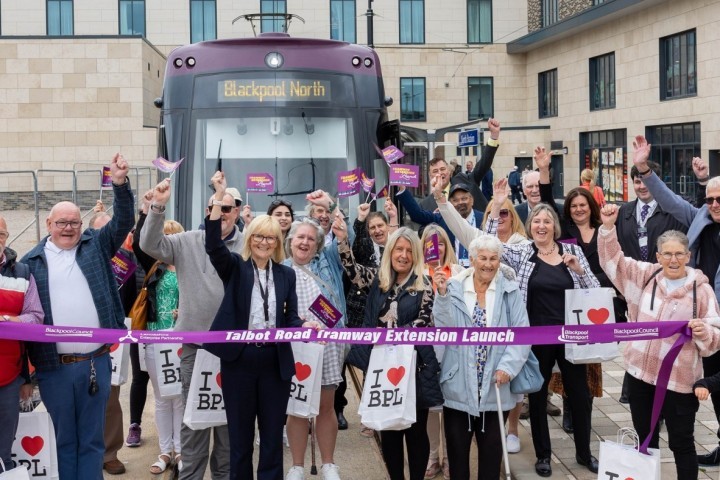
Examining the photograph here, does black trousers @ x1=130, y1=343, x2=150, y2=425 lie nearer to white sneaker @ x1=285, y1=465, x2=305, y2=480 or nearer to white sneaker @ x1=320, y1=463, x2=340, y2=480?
white sneaker @ x1=285, y1=465, x2=305, y2=480

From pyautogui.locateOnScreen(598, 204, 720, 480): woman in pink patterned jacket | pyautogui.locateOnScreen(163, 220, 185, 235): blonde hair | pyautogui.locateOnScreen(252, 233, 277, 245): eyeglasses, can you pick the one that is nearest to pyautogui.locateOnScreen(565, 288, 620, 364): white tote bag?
pyautogui.locateOnScreen(598, 204, 720, 480): woman in pink patterned jacket

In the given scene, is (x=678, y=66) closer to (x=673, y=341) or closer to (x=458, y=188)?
(x=458, y=188)

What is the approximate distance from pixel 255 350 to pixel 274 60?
5.53m

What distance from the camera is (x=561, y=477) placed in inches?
269

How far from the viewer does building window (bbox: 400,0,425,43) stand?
4219 centimetres

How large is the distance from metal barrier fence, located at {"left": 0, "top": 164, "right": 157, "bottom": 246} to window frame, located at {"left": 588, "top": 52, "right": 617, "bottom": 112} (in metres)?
16.6

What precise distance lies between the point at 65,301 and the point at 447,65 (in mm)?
37847

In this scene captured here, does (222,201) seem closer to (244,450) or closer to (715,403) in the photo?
(244,450)

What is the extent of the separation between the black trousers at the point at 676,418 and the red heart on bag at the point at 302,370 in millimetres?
2141

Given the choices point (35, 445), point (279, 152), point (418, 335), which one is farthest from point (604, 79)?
point (35, 445)

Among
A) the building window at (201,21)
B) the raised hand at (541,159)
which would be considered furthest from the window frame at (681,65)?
the raised hand at (541,159)

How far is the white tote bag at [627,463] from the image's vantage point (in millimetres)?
5316

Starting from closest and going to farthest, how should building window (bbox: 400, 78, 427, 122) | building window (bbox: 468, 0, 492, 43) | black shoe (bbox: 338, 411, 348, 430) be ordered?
black shoe (bbox: 338, 411, 348, 430)
building window (bbox: 400, 78, 427, 122)
building window (bbox: 468, 0, 492, 43)

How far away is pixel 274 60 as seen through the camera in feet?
34.8
